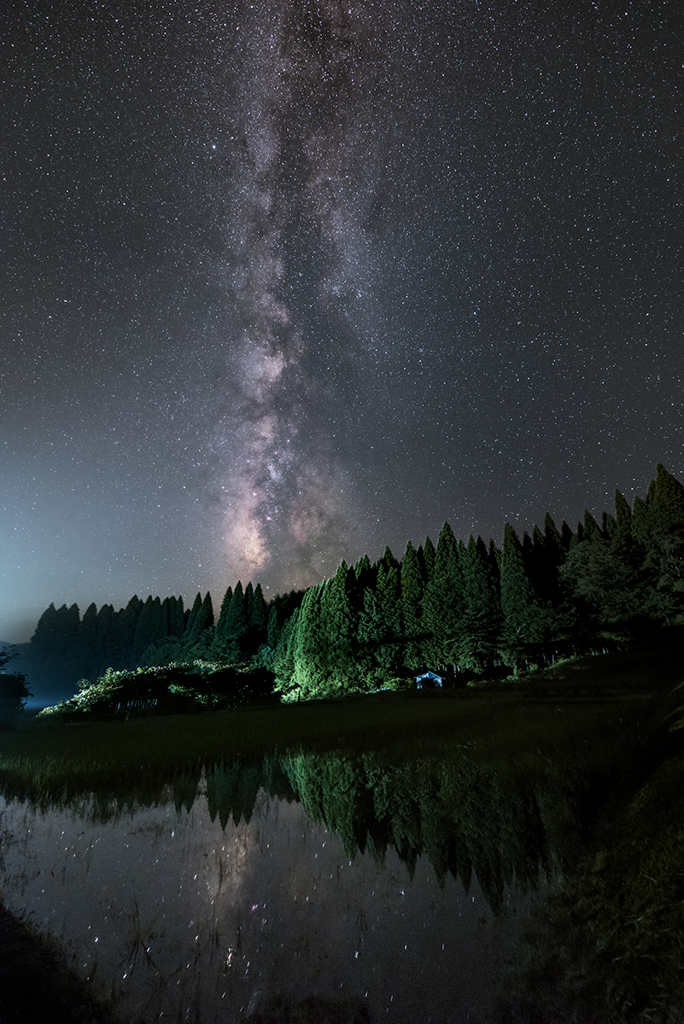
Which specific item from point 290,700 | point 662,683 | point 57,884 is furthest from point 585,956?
point 290,700

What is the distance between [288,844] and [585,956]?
854 cm

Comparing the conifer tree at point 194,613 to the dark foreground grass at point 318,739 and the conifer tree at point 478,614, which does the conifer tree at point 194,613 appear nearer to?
the dark foreground grass at point 318,739

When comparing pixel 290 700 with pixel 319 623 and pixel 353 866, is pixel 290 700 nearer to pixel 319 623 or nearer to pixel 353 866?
pixel 319 623

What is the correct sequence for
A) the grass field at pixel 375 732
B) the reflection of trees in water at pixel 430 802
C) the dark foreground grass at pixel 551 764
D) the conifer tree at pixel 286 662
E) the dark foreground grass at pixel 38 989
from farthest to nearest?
1. the conifer tree at pixel 286 662
2. the grass field at pixel 375 732
3. the reflection of trees in water at pixel 430 802
4. the dark foreground grass at pixel 38 989
5. the dark foreground grass at pixel 551 764

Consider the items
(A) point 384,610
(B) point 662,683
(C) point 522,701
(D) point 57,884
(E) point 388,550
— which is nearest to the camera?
(D) point 57,884

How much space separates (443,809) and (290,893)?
591 cm

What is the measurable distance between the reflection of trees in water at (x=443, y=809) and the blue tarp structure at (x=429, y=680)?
26479 mm

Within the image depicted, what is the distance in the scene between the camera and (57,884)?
11.6 metres

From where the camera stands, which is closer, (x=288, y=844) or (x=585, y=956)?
(x=585, y=956)

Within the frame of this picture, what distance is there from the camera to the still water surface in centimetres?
783

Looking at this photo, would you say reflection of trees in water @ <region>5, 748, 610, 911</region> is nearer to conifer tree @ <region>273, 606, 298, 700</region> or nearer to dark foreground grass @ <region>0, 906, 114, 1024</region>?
dark foreground grass @ <region>0, 906, 114, 1024</region>

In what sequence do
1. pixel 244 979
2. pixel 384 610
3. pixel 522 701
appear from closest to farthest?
pixel 244 979 < pixel 522 701 < pixel 384 610

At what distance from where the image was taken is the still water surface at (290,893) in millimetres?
7832

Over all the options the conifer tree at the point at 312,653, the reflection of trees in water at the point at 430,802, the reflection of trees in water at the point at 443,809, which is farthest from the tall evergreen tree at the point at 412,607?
the reflection of trees in water at the point at 443,809
